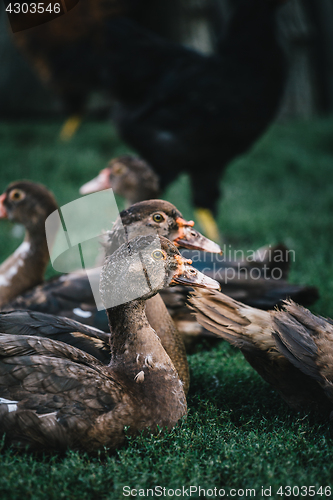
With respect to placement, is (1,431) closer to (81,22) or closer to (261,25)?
(261,25)

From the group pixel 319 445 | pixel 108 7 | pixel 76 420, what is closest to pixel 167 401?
pixel 76 420

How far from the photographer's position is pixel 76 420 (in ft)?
6.15

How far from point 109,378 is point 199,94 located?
11.8ft

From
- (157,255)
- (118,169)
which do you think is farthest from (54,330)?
(118,169)

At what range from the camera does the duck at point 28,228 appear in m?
3.45

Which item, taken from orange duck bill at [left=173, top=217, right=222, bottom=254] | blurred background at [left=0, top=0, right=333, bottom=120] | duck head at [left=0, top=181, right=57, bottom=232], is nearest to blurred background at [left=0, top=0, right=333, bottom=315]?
blurred background at [left=0, top=0, right=333, bottom=120]

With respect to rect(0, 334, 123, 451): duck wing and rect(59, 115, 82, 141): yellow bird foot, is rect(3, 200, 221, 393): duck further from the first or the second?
rect(59, 115, 82, 141): yellow bird foot

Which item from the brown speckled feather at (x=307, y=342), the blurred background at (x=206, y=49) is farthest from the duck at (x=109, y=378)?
the blurred background at (x=206, y=49)

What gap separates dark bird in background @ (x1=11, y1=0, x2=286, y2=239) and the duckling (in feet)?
3.13

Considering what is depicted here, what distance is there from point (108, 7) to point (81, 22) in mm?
565

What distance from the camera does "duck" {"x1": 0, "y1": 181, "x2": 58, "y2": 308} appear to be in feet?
11.3

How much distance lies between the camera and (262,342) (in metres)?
2.33

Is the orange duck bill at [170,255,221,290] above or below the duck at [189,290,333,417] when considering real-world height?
above

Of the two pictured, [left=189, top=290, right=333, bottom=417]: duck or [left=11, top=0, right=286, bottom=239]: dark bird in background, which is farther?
[left=11, top=0, right=286, bottom=239]: dark bird in background
